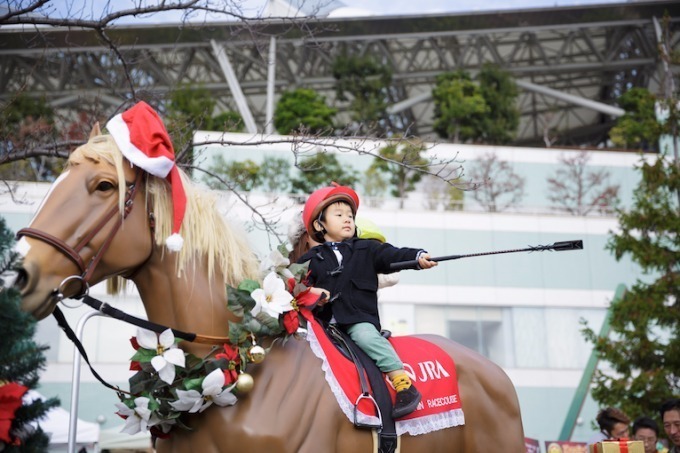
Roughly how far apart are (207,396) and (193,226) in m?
0.88

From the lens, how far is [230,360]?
140 inches

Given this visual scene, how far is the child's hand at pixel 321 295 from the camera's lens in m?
3.92

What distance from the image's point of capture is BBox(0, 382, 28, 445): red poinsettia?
119 inches

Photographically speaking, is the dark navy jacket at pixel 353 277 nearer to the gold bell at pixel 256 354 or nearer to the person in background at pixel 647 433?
the gold bell at pixel 256 354

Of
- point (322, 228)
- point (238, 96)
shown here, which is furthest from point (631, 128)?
point (322, 228)

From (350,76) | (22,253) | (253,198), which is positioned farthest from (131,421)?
(350,76)

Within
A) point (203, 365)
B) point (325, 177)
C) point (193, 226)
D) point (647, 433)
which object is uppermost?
point (325, 177)

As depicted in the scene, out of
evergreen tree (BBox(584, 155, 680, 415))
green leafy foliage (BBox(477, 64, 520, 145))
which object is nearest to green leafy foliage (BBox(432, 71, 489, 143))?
green leafy foliage (BBox(477, 64, 520, 145))

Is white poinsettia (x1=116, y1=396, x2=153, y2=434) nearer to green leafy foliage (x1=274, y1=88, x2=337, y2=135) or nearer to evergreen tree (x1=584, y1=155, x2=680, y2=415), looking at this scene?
evergreen tree (x1=584, y1=155, x2=680, y2=415)

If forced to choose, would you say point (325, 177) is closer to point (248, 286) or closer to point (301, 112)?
point (301, 112)

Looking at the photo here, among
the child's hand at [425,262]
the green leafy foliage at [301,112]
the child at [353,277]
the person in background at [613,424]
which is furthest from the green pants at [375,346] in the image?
the green leafy foliage at [301,112]

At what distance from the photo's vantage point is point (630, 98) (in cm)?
3116

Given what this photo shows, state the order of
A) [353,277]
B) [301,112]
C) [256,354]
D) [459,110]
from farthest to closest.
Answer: [459,110]
[301,112]
[353,277]
[256,354]

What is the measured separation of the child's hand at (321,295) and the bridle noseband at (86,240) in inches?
42.6
